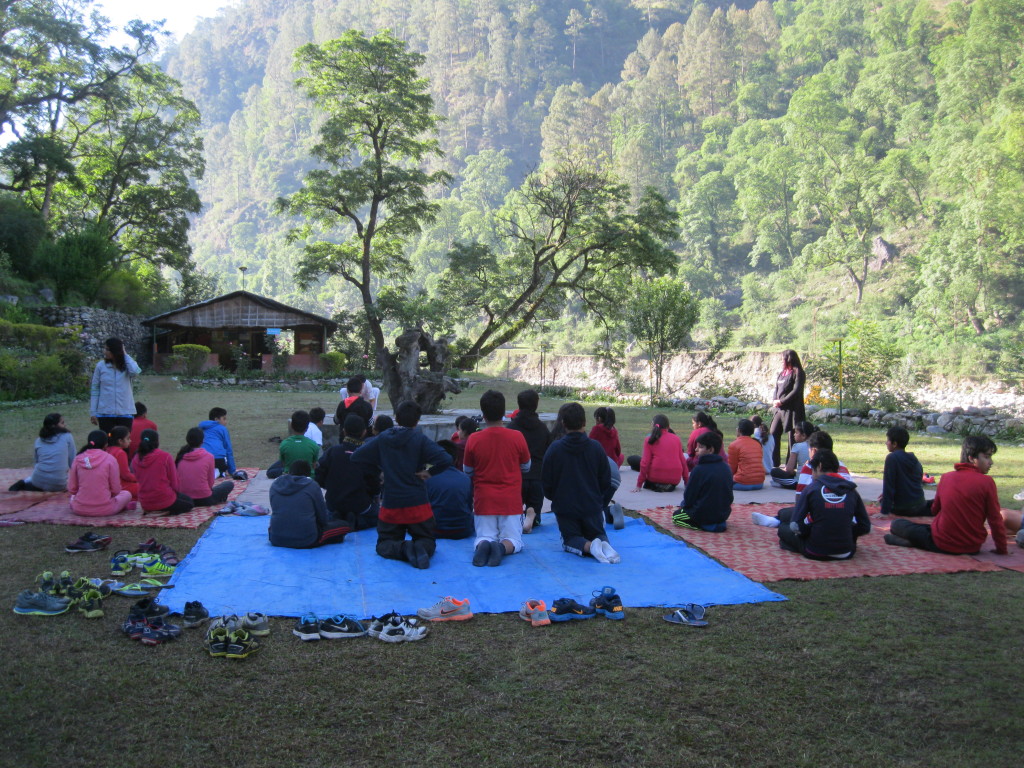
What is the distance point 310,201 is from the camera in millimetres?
25750

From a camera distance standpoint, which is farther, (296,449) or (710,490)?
(296,449)

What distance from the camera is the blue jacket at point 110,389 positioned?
268 inches

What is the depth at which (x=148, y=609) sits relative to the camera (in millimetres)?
3592

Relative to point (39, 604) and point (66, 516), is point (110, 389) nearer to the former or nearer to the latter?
point (66, 516)

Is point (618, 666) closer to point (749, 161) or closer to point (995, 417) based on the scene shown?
point (995, 417)

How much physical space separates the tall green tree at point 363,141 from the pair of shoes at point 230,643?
75.0 feet

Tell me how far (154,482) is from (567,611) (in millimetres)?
3757

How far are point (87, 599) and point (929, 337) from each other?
4105 centimetres

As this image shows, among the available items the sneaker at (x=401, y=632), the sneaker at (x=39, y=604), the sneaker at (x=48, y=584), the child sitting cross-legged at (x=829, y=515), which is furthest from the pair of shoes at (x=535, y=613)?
the sneaker at (x=48, y=584)

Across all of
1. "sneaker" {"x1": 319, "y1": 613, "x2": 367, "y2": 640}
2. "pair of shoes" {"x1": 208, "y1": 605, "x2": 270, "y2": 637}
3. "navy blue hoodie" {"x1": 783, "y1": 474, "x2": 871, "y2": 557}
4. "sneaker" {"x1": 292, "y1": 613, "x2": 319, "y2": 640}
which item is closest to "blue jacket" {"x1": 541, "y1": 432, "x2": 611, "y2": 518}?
"navy blue hoodie" {"x1": 783, "y1": 474, "x2": 871, "y2": 557}

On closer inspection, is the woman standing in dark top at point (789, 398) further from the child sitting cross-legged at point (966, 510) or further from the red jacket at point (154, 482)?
the red jacket at point (154, 482)

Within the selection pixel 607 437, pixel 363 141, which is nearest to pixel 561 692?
pixel 607 437

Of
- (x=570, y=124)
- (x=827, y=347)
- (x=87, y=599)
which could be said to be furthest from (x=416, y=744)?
(x=570, y=124)

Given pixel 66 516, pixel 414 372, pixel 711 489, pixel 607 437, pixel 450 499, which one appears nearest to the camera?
pixel 450 499
